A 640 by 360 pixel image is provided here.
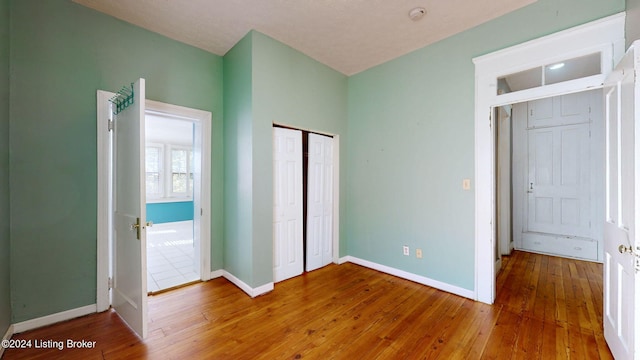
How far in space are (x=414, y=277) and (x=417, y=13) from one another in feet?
9.72

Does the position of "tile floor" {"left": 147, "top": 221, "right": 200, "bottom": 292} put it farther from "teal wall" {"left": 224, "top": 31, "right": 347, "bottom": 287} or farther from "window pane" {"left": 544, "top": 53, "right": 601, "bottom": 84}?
"window pane" {"left": 544, "top": 53, "right": 601, "bottom": 84}

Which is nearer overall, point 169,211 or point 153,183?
point 153,183

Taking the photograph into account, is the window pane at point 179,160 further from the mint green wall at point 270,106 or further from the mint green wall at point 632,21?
the mint green wall at point 632,21

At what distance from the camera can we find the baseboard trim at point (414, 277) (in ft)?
8.86

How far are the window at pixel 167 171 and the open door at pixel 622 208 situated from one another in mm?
7672

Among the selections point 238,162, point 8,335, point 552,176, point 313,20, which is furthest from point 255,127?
point 552,176

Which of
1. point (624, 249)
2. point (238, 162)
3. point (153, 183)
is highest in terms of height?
point (238, 162)

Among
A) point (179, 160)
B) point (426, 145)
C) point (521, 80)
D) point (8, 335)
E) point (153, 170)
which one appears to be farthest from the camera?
point (179, 160)

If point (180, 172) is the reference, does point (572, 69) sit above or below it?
above

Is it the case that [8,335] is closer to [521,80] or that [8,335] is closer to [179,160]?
[521,80]

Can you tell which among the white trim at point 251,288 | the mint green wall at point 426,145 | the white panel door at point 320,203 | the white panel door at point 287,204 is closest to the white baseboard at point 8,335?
the white trim at point 251,288

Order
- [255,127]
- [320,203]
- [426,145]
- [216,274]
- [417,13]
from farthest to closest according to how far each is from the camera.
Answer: [320,203] → [216,274] → [426,145] → [255,127] → [417,13]

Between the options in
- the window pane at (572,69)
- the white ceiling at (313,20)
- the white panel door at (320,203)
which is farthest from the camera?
the white panel door at (320,203)

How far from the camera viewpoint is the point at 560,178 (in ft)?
13.3
